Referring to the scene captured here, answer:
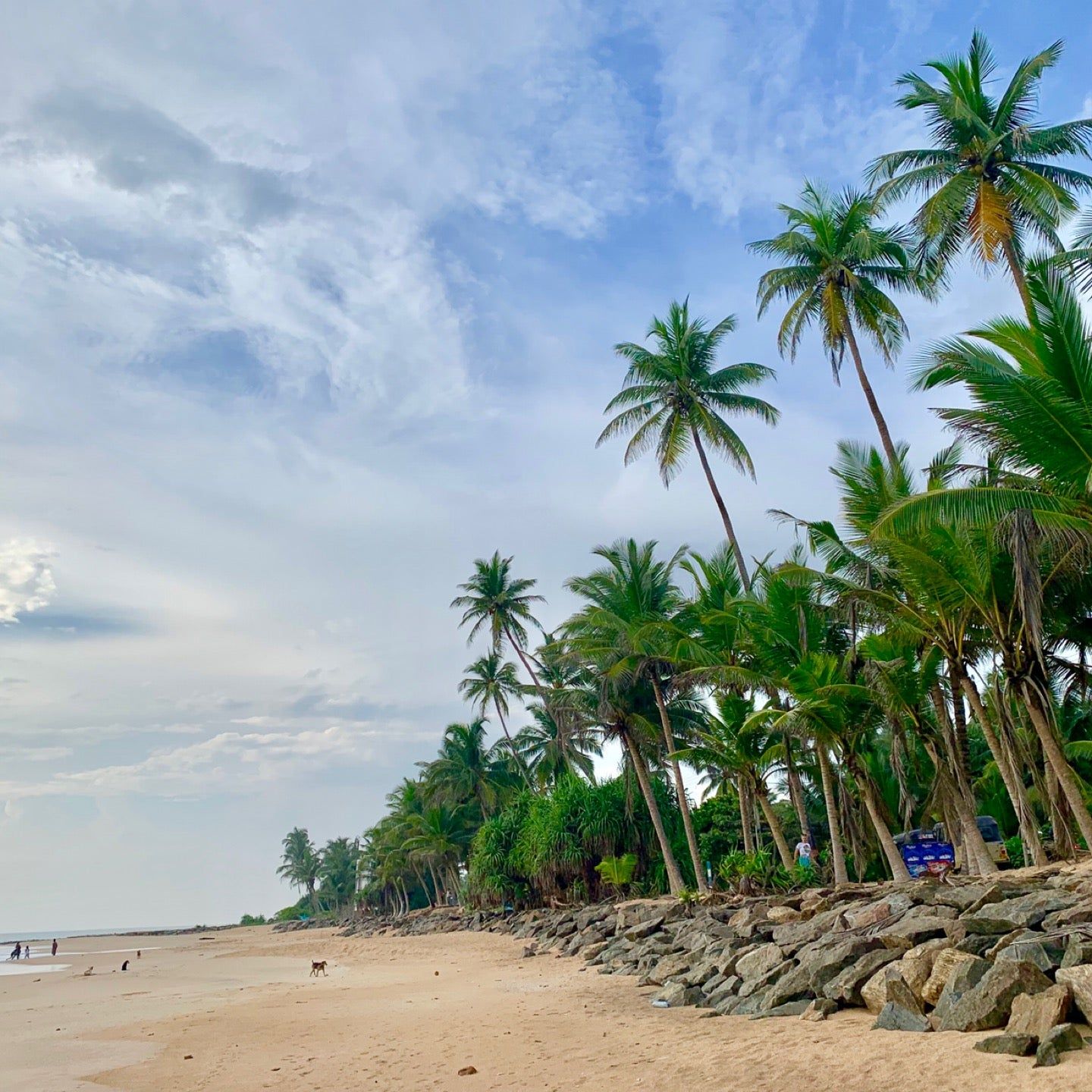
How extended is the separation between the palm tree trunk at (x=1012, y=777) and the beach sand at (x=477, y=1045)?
23.8 ft

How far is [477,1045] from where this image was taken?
29.7 feet

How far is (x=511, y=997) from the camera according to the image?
41.6 ft

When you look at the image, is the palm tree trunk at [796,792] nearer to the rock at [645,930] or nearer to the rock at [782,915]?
the rock at [645,930]

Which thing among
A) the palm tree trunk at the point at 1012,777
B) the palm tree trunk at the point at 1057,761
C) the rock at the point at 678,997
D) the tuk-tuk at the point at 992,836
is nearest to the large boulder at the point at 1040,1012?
the rock at the point at 678,997

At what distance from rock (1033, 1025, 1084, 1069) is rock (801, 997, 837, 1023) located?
260 cm

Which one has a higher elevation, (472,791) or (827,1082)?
(472,791)

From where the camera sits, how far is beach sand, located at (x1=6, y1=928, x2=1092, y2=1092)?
6258mm

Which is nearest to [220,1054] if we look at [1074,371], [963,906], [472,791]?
[963,906]

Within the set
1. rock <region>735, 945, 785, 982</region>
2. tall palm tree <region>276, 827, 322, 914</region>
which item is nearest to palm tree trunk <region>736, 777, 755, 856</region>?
rock <region>735, 945, 785, 982</region>

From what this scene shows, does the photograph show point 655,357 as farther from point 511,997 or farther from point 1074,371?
point 511,997

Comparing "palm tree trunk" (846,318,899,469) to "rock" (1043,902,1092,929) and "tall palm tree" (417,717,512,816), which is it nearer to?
"rock" (1043,902,1092,929)

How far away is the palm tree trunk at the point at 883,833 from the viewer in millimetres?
16909

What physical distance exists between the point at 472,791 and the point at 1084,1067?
44681 mm

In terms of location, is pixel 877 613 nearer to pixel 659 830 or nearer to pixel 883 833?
pixel 883 833
